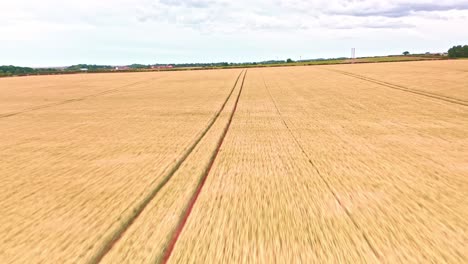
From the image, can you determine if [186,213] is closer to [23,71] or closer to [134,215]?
[134,215]

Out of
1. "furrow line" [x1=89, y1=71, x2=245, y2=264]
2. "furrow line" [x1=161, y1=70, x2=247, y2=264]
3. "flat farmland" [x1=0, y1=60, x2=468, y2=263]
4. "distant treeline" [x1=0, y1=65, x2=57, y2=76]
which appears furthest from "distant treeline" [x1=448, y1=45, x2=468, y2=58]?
"distant treeline" [x1=0, y1=65, x2=57, y2=76]

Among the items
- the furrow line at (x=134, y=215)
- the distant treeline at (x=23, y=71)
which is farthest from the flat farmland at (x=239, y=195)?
the distant treeline at (x=23, y=71)

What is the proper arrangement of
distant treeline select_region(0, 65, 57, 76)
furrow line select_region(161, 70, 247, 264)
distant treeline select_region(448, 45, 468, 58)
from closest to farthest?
furrow line select_region(161, 70, 247, 264) < distant treeline select_region(0, 65, 57, 76) < distant treeline select_region(448, 45, 468, 58)

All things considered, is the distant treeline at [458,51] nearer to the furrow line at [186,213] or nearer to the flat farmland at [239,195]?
the flat farmland at [239,195]

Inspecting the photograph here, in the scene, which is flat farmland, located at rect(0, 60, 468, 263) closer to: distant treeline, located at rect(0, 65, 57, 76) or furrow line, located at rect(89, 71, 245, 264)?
furrow line, located at rect(89, 71, 245, 264)

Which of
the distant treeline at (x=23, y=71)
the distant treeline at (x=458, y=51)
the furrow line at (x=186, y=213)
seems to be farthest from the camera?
the distant treeline at (x=458, y=51)

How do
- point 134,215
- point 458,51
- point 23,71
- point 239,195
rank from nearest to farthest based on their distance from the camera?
point 134,215, point 239,195, point 23,71, point 458,51

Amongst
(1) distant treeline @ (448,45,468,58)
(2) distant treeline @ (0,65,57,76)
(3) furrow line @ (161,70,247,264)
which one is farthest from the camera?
(1) distant treeline @ (448,45,468,58)

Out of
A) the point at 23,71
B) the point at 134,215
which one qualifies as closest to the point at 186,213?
the point at 134,215

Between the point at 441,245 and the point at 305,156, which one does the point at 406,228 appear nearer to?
the point at 441,245
